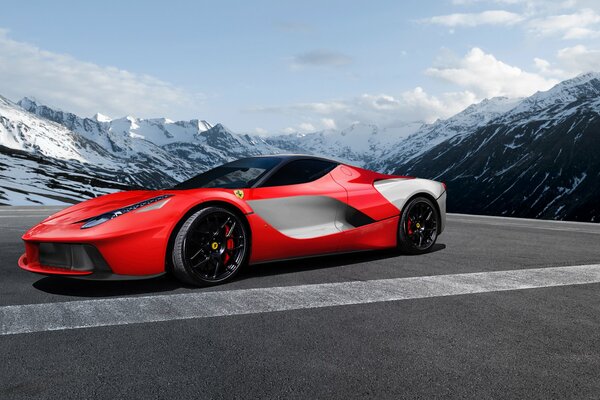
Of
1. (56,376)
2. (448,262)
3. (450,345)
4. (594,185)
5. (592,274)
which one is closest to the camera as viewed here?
(56,376)

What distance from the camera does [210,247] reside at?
454cm

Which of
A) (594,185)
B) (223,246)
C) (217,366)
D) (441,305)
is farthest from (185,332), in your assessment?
(594,185)

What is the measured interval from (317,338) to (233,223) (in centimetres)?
189

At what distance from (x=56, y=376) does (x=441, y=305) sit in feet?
9.10

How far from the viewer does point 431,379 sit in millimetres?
2484

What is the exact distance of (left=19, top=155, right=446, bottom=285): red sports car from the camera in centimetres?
413

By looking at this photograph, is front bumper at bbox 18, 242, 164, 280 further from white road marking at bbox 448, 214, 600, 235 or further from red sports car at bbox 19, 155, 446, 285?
white road marking at bbox 448, 214, 600, 235

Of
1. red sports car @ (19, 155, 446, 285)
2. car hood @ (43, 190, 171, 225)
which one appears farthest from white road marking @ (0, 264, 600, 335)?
car hood @ (43, 190, 171, 225)

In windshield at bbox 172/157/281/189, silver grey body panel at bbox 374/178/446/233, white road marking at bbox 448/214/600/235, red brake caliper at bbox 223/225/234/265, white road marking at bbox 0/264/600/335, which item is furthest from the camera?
white road marking at bbox 448/214/600/235

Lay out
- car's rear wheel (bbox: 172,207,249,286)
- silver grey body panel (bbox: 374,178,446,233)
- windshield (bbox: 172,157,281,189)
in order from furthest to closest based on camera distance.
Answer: silver grey body panel (bbox: 374,178,446,233) → windshield (bbox: 172,157,281,189) → car's rear wheel (bbox: 172,207,249,286)

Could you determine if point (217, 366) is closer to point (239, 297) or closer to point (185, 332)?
point (185, 332)

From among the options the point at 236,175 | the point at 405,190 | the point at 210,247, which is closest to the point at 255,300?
the point at 210,247

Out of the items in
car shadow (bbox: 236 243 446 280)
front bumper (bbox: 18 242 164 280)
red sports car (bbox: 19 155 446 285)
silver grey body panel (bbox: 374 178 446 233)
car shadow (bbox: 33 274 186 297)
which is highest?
silver grey body panel (bbox: 374 178 446 233)

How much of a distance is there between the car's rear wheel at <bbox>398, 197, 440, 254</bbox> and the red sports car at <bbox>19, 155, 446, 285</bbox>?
0.05 feet
